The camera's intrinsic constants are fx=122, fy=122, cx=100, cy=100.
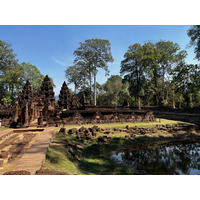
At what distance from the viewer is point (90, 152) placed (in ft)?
25.1

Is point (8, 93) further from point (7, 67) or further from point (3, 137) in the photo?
point (3, 137)

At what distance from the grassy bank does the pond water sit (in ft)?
2.06

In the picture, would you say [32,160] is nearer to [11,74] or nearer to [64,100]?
[64,100]

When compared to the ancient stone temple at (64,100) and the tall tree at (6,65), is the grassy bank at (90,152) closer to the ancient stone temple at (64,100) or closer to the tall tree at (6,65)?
the ancient stone temple at (64,100)

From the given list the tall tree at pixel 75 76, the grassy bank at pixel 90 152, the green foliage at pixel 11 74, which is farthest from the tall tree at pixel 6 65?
the grassy bank at pixel 90 152

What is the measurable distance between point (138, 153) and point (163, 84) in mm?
26682

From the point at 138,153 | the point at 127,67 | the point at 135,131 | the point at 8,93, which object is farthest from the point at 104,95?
the point at 138,153

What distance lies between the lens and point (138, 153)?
26.7 feet

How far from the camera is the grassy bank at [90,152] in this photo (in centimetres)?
495

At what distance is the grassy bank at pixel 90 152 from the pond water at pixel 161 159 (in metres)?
0.63

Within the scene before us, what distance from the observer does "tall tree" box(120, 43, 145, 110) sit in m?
27.1

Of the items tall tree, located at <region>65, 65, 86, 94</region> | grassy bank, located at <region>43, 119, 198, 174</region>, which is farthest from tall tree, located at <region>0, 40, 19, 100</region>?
grassy bank, located at <region>43, 119, 198, 174</region>

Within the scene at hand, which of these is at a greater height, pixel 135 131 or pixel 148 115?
Result: pixel 148 115

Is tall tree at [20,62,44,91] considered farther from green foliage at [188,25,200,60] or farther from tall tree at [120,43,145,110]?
green foliage at [188,25,200,60]
